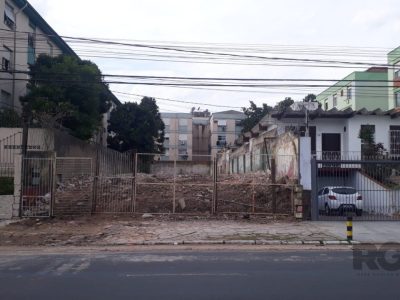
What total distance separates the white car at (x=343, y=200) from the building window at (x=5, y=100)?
22.5 metres

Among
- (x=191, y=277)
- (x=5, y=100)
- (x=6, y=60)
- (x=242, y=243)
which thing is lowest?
(x=242, y=243)

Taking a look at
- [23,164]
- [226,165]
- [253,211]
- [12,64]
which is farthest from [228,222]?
[226,165]

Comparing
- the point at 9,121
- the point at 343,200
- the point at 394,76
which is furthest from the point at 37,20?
the point at 394,76

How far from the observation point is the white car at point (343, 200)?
20.6 metres

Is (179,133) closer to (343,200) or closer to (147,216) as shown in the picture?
(343,200)

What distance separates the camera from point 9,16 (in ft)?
110

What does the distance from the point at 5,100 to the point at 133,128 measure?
19152 millimetres

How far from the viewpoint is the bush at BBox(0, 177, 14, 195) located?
19766 mm

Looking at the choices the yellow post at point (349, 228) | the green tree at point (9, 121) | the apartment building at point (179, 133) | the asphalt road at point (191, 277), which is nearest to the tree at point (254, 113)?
the apartment building at point (179, 133)

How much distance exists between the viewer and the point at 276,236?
15.2m

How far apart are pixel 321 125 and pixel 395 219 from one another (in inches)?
607

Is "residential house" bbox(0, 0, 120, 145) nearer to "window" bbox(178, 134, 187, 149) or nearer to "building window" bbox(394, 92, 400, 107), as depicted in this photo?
"building window" bbox(394, 92, 400, 107)

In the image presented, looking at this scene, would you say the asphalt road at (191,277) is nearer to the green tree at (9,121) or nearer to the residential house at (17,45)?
the green tree at (9,121)

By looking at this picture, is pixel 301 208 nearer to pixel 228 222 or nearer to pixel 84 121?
pixel 228 222
